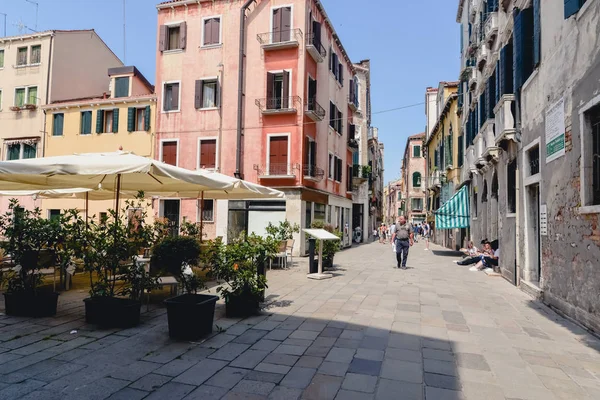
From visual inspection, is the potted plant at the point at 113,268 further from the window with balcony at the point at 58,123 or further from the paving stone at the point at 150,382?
the window with balcony at the point at 58,123

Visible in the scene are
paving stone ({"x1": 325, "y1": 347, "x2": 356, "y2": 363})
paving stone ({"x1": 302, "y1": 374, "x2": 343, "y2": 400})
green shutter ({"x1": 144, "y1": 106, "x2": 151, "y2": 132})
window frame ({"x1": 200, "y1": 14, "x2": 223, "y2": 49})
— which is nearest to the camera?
paving stone ({"x1": 302, "y1": 374, "x2": 343, "y2": 400})

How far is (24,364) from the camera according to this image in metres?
3.93

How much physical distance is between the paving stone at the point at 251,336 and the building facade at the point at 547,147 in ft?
14.6

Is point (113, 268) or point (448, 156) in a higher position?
point (448, 156)

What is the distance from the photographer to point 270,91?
18.6m

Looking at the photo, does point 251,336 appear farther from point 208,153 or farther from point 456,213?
point 456,213

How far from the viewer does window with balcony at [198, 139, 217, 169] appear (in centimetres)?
1927

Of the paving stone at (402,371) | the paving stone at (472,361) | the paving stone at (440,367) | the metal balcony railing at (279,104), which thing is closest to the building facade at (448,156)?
the metal balcony railing at (279,104)

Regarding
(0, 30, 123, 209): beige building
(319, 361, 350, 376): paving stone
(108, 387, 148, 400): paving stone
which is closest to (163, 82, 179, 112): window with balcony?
(0, 30, 123, 209): beige building

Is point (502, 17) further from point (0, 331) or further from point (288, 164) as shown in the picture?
point (0, 331)

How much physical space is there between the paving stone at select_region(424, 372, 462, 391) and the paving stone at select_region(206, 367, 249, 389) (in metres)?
1.75

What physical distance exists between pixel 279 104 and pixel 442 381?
52.5 ft

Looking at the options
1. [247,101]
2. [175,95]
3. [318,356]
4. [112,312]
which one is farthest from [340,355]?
[175,95]

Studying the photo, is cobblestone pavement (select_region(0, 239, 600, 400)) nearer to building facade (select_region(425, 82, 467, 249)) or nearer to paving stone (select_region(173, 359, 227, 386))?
paving stone (select_region(173, 359, 227, 386))
